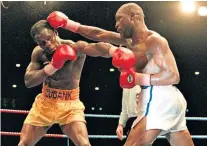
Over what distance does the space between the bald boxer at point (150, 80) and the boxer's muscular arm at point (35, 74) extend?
0.50 m

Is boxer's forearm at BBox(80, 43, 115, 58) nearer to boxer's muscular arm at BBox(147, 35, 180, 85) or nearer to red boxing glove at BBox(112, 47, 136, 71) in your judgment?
red boxing glove at BBox(112, 47, 136, 71)

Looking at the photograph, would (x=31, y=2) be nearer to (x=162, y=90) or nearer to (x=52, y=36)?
(x=52, y=36)

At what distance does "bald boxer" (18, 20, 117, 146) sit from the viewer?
8.28 feet

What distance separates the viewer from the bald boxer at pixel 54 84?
252 cm

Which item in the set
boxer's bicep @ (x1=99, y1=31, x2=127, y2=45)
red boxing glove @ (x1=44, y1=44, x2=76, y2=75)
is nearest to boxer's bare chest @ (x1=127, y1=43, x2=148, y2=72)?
boxer's bicep @ (x1=99, y1=31, x2=127, y2=45)

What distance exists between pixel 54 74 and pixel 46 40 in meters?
0.25

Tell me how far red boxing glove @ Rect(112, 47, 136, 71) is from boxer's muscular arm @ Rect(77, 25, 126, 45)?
28 centimetres

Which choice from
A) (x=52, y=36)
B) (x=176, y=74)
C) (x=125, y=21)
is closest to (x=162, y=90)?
(x=176, y=74)

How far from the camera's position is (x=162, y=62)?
6.87ft

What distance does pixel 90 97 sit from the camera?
877 cm

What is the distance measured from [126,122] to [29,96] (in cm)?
610

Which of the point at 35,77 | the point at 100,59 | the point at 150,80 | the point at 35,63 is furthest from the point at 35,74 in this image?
the point at 100,59

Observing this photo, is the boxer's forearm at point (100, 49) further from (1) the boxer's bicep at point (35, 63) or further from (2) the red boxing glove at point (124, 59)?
(1) the boxer's bicep at point (35, 63)

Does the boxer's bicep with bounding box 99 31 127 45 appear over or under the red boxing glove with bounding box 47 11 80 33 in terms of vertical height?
under
